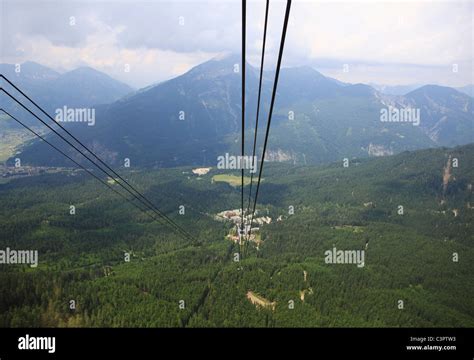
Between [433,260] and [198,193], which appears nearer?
[433,260]

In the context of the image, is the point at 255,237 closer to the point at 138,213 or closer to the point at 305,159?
the point at 138,213

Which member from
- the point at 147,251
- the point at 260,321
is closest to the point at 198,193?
the point at 147,251

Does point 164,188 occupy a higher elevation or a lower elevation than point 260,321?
higher

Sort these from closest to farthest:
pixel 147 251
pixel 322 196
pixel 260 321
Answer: pixel 260 321 → pixel 147 251 → pixel 322 196
